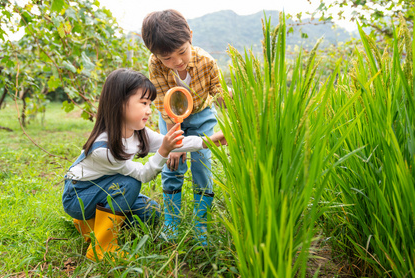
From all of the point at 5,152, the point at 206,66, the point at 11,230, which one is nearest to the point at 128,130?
the point at 206,66

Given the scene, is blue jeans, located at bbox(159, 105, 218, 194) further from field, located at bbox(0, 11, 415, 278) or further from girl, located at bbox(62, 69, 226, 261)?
→ field, located at bbox(0, 11, 415, 278)

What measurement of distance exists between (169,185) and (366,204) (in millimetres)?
1446

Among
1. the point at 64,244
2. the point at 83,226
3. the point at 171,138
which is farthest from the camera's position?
the point at 83,226

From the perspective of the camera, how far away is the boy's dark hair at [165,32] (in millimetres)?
1942

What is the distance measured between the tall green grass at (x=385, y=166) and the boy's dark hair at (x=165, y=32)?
1098mm

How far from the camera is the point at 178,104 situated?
6.23ft

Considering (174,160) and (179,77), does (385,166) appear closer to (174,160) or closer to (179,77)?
(179,77)

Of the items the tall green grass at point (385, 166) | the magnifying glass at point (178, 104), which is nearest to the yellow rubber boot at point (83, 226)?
the magnifying glass at point (178, 104)

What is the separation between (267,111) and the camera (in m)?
0.91

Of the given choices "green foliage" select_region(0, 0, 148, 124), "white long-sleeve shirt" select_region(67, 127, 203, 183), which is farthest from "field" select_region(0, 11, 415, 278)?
"green foliage" select_region(0, 0, 148, 124)

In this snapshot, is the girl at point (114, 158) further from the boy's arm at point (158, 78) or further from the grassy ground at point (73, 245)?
the boy's arm at point (158, 78)

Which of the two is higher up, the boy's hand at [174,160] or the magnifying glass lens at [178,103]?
the magnifying glass lens at [178,103]

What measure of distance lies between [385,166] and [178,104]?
1.19 metres

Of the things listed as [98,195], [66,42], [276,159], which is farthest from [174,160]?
[66,42]
